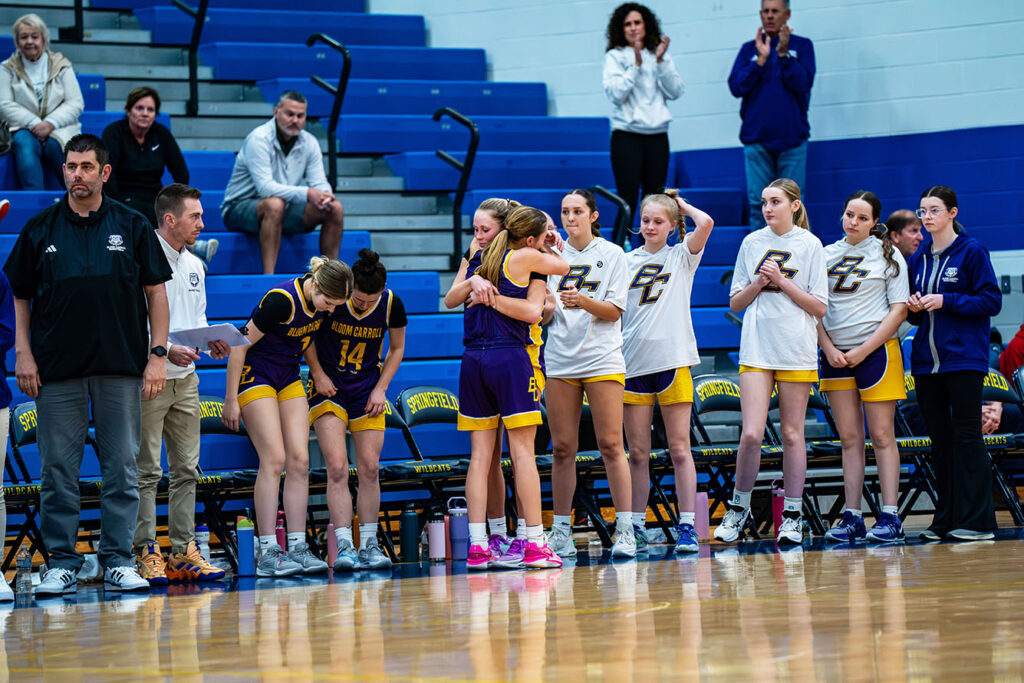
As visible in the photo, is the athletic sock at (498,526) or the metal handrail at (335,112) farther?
the metal handrail at (335,112)

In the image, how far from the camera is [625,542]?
6.70 meters

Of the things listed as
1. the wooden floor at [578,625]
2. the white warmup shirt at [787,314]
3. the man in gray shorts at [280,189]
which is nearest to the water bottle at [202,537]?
the wooden floor at [578,625]

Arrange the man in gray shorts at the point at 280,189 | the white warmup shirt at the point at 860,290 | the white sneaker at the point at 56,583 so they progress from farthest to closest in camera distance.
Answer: the man in gray shorts at the point at 280,189 < the white warmup shirt at the point at 860,290 < the white sneaker at the point at 56,583

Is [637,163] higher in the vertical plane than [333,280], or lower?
higher

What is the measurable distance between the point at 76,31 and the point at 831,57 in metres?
6.02

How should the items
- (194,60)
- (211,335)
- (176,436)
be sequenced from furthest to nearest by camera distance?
(194,60), (176,436), (211,335)

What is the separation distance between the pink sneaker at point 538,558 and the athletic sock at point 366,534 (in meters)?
0.90

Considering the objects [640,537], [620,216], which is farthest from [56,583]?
[620,216]

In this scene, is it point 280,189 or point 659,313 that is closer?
point 659,313

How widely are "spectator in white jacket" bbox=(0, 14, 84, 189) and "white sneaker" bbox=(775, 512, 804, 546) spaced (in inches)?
206

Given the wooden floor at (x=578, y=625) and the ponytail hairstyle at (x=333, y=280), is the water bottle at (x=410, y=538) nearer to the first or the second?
the wooden floor at (x=578, y=625)

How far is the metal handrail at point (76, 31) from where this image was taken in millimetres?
10969

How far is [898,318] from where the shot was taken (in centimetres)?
731

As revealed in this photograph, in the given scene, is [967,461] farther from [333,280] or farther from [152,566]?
[152,566]
